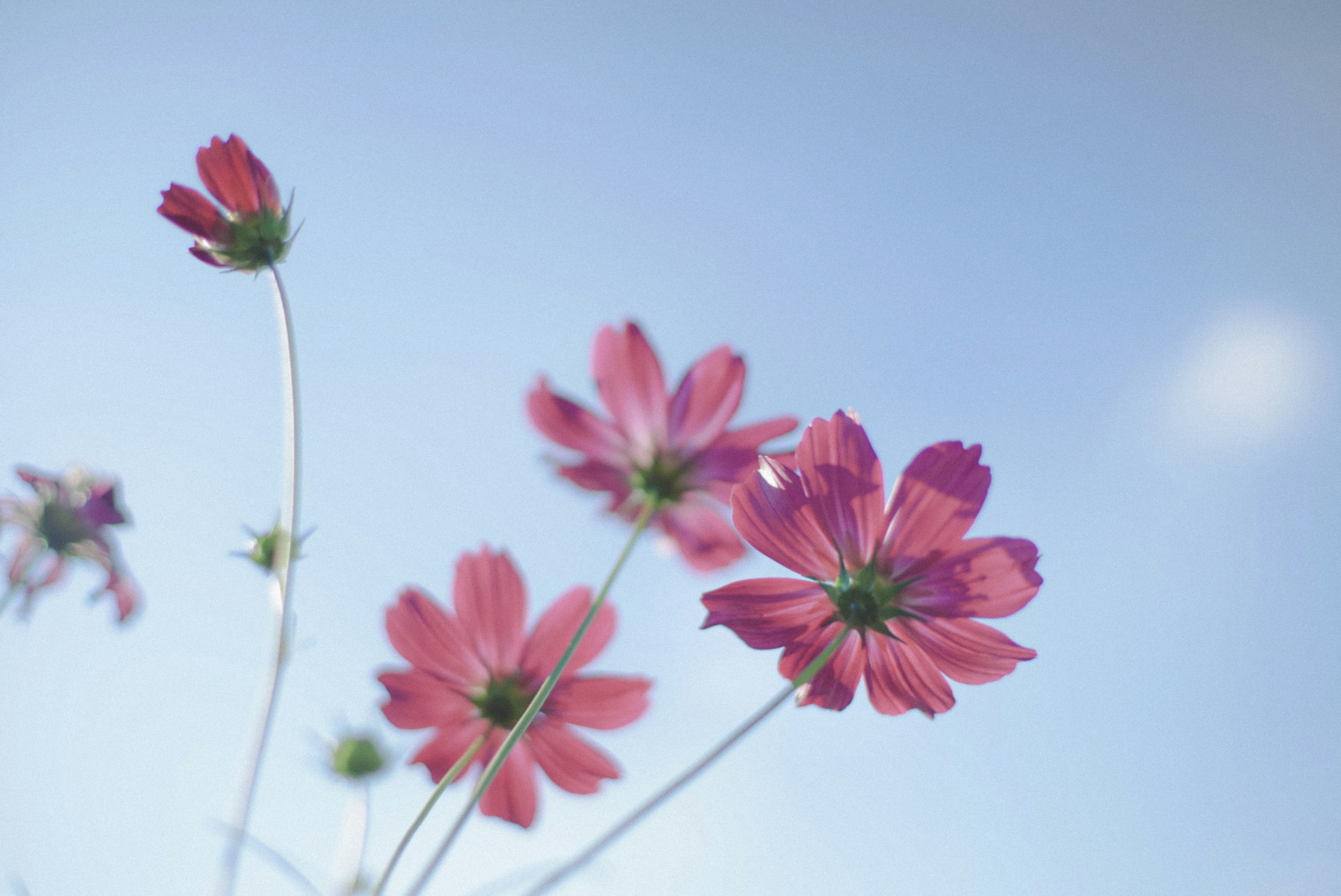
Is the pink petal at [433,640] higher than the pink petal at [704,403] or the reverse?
the reverse

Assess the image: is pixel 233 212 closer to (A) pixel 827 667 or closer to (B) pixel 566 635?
(B) pixel 566 635

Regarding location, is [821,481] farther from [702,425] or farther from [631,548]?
[702,425]

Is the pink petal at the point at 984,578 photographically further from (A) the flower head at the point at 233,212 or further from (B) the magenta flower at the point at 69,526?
(B) the magenta flower at the point at 69,526

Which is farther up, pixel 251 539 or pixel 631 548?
pixel 631 548

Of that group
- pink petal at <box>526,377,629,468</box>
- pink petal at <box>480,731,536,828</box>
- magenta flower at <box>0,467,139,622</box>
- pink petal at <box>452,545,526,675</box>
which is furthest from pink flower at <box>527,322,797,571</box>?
magenta flower at <box>0,467,139,622</box>

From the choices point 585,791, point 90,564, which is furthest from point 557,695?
point 90,564

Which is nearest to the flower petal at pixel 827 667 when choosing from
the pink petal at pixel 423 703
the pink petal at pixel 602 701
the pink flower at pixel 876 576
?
the pink flower at pixel 876 576

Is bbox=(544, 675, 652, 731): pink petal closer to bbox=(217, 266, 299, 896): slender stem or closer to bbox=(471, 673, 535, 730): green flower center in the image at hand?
bbox=(471, 673, 535, 730): green flower center
